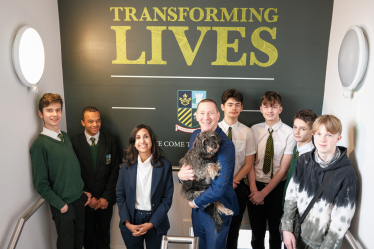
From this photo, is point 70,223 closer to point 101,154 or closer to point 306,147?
point 101,154

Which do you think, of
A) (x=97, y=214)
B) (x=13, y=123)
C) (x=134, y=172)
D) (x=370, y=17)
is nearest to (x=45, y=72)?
(x=13, y=123)

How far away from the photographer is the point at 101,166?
2836 millimetres

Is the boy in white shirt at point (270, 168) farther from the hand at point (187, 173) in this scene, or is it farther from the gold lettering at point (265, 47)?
the hand at point (187, 173)

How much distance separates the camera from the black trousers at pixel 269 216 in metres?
2.69

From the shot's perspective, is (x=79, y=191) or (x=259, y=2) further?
(x=259, y=2)

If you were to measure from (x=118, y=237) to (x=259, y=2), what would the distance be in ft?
10.9

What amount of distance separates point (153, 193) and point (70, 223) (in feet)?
3.04

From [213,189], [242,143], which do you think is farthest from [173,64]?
[213,189]

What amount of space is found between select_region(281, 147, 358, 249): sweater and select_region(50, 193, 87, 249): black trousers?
1981 millimetres

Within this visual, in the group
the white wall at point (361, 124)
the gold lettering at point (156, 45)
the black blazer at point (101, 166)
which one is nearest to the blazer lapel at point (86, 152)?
the black blazer at point (101, 166)

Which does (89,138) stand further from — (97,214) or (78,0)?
(78,0)

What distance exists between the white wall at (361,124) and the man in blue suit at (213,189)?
37.5 inches

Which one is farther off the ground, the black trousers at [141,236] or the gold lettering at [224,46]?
the gold lettering at [224,46]

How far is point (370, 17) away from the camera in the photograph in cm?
189
